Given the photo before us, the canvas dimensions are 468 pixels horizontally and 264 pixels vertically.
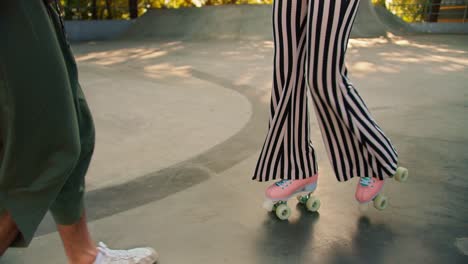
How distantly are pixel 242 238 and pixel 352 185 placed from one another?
723 mm

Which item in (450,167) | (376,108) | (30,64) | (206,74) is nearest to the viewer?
(30,64)

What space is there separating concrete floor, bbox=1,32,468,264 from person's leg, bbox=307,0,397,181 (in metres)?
0.27

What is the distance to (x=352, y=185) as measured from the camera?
1935mm

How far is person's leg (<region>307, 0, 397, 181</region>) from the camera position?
135 cm

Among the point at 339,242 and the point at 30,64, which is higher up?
the point at 30,64

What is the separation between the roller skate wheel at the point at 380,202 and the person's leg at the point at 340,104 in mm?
178

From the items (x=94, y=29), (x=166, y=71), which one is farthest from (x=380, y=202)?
(x=94, y=29)

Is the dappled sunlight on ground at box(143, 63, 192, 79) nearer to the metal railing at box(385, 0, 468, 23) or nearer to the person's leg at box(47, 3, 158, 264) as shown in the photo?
the person's leg at box(47, 3, 158, 264)

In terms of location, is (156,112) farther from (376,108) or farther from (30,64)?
(30,64)

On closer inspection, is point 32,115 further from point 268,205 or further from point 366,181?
point 366,181

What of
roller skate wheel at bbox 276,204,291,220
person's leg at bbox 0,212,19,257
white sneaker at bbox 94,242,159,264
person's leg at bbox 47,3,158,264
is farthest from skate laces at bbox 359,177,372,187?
person's leg at bbox 0,212,19,257

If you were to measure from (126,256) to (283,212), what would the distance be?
0.65 meters

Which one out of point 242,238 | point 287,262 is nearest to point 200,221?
point 242,238

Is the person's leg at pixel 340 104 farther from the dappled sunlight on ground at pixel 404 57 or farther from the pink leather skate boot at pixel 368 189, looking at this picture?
the dappled sunlight on ground at pixel 404 57
